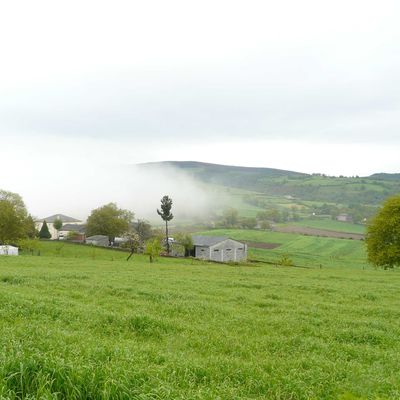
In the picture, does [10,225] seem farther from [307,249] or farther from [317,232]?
[317,232]

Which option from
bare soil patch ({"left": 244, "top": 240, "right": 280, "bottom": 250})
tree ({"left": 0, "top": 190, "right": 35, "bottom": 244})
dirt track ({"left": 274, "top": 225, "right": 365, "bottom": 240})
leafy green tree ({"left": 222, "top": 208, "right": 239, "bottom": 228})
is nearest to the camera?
tree ({"left": 0, "top": 190, "right": 35, "bottom": 244})

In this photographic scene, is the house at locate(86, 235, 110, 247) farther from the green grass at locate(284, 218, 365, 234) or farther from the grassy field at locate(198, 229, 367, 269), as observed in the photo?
the green grass at locate(284, 218, 365, 234)

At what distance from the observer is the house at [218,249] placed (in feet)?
346

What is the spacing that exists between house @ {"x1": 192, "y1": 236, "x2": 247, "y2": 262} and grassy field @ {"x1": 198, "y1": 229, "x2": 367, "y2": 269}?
4087 mm

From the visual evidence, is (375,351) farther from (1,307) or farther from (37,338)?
(1,307)

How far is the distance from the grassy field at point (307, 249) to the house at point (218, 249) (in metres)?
4.09

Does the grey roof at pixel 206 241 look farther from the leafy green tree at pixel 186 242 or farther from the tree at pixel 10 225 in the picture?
the tree at pixel 10 225

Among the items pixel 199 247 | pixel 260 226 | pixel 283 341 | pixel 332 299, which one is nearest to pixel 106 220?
pixel 199 247

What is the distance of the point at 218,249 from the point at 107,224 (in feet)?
124

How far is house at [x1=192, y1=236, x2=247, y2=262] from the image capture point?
346 ft

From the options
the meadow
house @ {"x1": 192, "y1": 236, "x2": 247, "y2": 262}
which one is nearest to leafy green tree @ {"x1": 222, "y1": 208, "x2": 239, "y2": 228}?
house @ {"x1": 192, "y1": 236, "x2": 247, "y2": 262}

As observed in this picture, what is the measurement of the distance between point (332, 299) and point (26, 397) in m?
20.6

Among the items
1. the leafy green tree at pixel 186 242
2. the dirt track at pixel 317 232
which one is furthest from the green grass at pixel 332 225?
the leafy green tree at pixel 186 242

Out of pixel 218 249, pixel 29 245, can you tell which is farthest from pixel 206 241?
pixel 29 245
